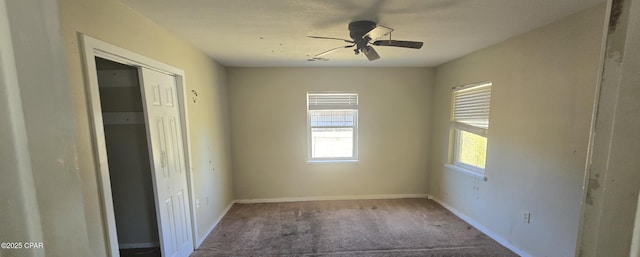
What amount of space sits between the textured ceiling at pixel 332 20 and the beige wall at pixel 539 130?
0.72 feet

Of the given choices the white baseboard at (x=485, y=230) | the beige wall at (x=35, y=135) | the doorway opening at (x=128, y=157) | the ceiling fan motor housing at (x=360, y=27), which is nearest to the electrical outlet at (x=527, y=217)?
the white baseboard at (x=485, y=230)

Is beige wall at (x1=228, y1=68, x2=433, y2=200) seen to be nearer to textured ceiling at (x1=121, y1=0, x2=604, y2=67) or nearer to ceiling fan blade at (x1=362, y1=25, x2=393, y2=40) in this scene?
textured ceiling at (x1=121, y1=0, x2=604, y2=67)

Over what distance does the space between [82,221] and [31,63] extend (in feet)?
0.91

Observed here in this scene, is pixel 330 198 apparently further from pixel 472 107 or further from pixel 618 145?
pixel 618 145

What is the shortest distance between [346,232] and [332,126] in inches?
66.6

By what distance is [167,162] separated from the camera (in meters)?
2.05

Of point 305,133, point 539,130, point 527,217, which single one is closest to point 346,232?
point 305,133

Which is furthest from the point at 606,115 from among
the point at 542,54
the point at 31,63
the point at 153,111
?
the point at 153,111

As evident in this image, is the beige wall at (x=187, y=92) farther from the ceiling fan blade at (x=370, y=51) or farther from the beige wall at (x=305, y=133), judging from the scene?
the ceiling fan blade at (x=370, y=51)

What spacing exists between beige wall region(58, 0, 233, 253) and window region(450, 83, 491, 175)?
3.43 meters

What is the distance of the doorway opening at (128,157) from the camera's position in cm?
212

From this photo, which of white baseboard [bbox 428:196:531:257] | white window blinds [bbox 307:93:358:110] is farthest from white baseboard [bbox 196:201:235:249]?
white baseboard [bbox 428:196:531:257]

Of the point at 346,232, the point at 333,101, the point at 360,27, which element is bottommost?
the point at 346,232

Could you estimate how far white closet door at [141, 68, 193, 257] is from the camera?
187 cm
